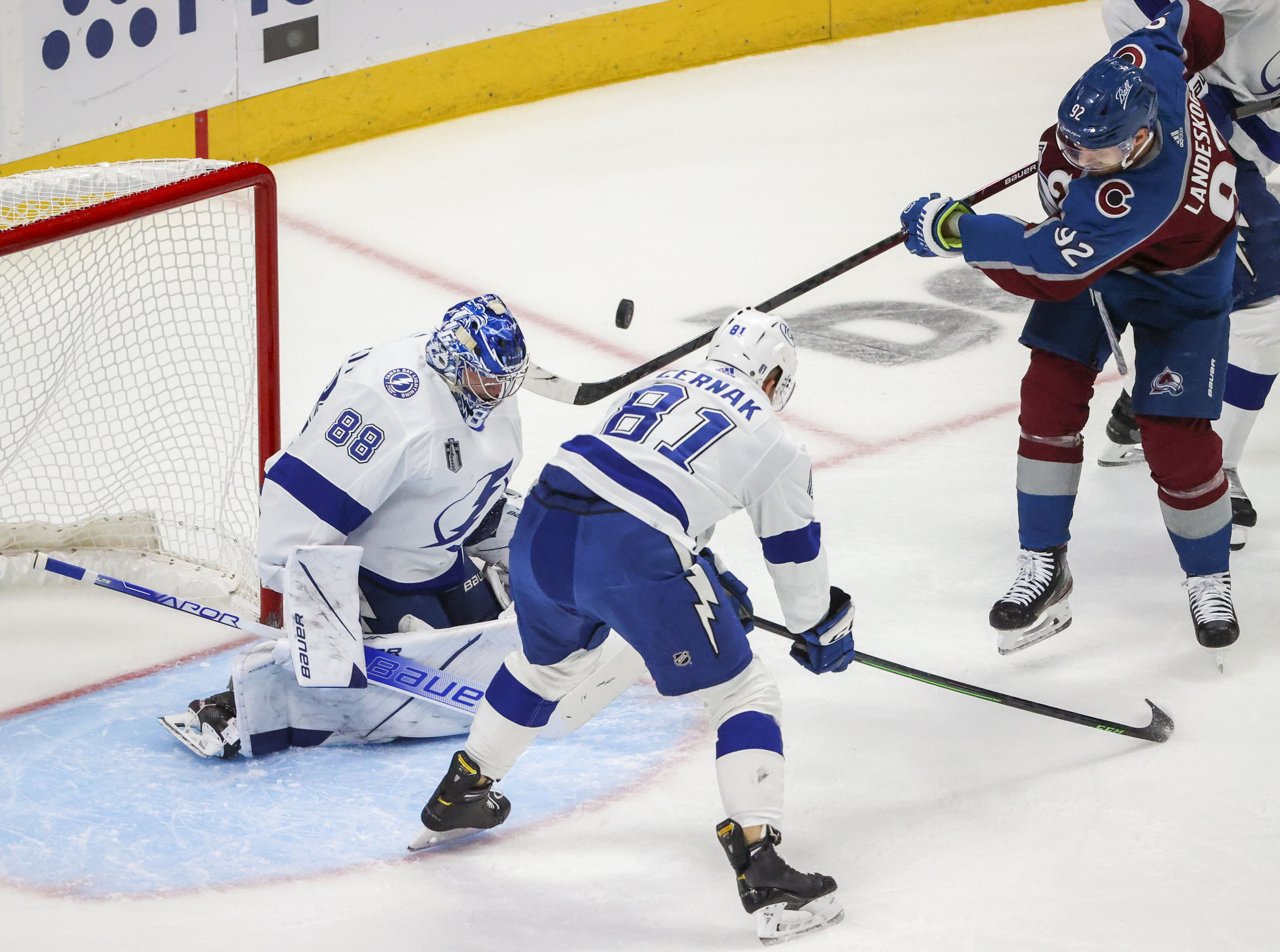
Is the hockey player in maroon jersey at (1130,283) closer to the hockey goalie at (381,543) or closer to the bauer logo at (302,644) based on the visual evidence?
the hockey goalie at (381,543)

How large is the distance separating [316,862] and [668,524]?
81cm

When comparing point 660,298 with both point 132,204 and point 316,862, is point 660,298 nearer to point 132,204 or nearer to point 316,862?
point 132,204

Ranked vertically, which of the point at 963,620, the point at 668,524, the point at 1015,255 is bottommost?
the point at 963,620

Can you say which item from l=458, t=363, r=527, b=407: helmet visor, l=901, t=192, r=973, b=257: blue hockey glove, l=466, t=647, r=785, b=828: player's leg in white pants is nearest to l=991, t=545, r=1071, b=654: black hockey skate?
l=901, t=192, r=973, b=257: blue hockey glove

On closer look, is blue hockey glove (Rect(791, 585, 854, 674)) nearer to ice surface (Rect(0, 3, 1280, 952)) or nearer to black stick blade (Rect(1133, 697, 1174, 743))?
ice surface (Rect(0, 3, 1280, 952))

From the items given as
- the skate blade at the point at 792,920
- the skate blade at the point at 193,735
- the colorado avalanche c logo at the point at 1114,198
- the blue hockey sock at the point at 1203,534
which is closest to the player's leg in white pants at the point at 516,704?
the skate blade at the point at 792,920

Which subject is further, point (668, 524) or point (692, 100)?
point (692, 100)

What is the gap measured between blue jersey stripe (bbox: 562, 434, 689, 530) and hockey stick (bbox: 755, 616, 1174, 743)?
389 mm

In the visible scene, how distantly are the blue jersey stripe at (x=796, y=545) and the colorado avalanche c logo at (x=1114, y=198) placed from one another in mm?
821

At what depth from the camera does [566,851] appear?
2.68 metres

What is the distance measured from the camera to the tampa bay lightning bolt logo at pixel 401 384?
2799 millimetres

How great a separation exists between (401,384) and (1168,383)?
4.66 feet

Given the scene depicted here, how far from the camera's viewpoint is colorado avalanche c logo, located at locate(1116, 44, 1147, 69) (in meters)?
2.99

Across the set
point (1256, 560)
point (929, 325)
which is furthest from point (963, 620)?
point (929, 325)
